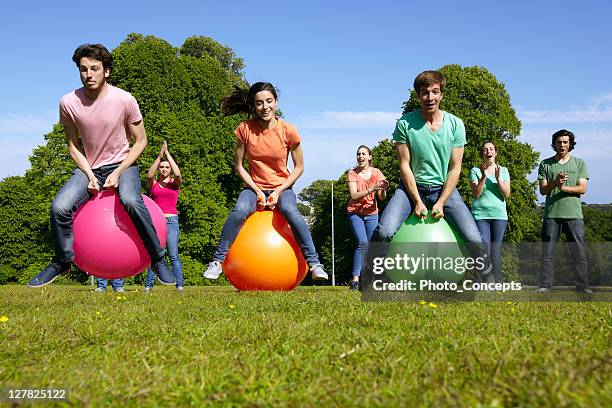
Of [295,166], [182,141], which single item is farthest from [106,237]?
[182,141]

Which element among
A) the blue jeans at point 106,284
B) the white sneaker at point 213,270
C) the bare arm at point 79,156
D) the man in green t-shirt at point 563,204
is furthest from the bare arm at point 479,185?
the blue jeans at point 106,284

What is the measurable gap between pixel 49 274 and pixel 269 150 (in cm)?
338

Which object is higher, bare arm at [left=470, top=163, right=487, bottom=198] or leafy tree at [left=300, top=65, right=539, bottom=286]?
leafy tree at [left=300, top=65, right=539, bottom=286]

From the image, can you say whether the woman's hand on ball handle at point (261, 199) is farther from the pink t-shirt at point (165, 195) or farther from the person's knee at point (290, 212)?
the pink t-shirt at point (165, 195)

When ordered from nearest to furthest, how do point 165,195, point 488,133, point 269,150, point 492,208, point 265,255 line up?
point 265,255 → point 269,150 → point 492,208 → point 165,195 → point 488,133

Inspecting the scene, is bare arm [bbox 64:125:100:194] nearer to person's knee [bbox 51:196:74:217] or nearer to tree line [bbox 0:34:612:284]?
person's knee [bbox 51:196:74:217]

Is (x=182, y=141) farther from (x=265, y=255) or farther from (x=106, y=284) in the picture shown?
(x=265, y=255)

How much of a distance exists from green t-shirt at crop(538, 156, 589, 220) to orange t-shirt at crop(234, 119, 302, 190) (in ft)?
13.6

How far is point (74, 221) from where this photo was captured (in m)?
7.71

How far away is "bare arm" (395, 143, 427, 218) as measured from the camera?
7547mm

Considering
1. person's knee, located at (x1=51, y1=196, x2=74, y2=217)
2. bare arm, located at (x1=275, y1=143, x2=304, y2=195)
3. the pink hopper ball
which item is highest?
bare arm, located at (x1=275, y1=143, x2=304, y2=195)

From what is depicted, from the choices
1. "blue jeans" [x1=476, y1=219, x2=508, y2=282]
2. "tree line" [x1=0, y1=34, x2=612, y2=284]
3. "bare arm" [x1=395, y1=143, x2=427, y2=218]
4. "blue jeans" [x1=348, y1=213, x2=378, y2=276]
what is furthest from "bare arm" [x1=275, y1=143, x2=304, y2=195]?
"tree line" [x1=0, y1=34, x2=612, y2=284]

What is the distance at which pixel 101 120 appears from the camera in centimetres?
750

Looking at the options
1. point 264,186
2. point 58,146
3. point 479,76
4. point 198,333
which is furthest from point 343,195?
point 198,333
